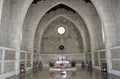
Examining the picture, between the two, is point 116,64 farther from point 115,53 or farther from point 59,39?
point 59,39

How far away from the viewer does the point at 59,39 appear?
2627cm

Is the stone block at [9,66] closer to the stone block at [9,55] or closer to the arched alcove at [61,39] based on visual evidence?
the stone block at [9,55]

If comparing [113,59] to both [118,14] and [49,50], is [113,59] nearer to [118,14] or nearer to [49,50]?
[118,14]

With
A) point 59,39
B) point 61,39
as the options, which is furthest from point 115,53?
point 59,39

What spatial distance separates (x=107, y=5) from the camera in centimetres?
1298

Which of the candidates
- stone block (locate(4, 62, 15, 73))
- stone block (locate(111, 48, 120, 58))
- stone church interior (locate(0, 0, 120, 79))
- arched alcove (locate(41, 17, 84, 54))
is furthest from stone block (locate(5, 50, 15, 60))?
arched alcove (locate(41, 17, 84, 54))

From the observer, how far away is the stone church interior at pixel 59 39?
37.9 ft

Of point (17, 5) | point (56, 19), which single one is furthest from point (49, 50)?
point (17, 5)

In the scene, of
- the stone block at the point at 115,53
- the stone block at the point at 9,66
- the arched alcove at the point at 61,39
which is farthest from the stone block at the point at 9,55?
the arched alcove at the point at 61,39

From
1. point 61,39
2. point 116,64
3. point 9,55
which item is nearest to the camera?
point 116,64

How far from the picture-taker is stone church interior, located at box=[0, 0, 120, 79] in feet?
37.9

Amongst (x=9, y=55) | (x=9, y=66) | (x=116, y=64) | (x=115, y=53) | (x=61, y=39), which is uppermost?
(x=61, y=39)

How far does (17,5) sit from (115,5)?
32.4ft

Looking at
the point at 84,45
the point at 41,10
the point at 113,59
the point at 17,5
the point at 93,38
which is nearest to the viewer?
the point at 113,59
